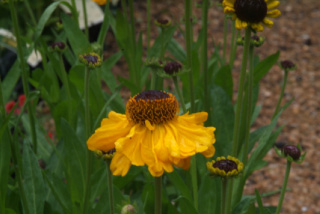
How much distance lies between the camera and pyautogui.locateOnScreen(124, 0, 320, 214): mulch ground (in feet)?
7.86

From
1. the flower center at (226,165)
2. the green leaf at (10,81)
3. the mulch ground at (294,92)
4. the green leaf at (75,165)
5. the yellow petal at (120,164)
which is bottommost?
the mulch ground at (294,92)

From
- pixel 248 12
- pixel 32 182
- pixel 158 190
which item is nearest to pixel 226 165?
pixel 158 190

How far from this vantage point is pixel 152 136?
0.87 meters

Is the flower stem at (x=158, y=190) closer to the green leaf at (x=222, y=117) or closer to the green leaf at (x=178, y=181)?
the green leaf at (x=178, y=181)

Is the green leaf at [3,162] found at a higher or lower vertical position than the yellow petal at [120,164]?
lower

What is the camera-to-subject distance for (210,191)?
50.1 inches

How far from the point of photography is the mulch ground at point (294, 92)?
240cm

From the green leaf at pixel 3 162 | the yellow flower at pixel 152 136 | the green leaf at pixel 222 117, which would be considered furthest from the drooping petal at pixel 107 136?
the green leaf at pixel 222 117

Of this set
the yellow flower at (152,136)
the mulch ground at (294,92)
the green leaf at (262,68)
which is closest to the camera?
the yellow flower at (152,136)

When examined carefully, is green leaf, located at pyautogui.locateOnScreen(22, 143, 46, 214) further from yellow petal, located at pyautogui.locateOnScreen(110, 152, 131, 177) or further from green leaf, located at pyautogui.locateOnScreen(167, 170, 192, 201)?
yellow petal, located at pyautogui.locateOnScreen(110, 152, 131, 177)

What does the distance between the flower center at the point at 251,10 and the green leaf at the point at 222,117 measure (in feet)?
2.01

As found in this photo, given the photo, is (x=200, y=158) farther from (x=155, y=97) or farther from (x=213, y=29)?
(x=213, y=29)

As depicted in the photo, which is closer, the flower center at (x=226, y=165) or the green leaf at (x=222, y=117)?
the flower center at (x=226, y=165)

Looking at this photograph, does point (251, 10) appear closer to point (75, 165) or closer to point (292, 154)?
point (292, 154)
